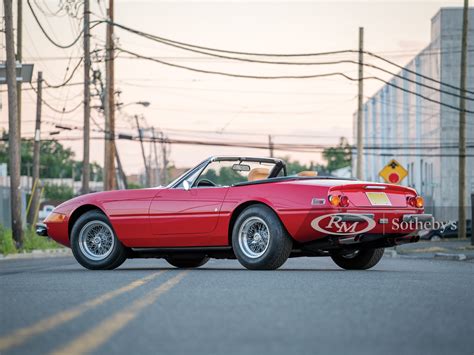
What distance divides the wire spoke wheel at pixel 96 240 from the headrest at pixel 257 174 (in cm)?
204

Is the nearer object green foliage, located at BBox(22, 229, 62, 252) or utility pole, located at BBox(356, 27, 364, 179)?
green foliage, located at BBox(22, 229, 62, 252)

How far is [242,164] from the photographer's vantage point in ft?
46.5

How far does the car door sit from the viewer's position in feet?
42.4

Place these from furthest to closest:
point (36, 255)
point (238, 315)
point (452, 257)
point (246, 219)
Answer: point (36, 255) < point (452, 257) < point (246, 219) < point (238, 315)

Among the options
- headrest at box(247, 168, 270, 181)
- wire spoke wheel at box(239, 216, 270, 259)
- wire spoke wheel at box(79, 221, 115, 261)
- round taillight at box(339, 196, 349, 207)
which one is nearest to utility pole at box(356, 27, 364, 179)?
headrest at box(247, 168, 270, 181)

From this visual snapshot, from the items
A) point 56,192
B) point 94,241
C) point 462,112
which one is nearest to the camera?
point 94,241

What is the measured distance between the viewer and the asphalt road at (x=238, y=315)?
5891mm

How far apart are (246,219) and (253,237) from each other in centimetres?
24

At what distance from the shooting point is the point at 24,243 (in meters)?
29.1

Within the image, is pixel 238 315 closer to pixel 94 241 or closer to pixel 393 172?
pixel 94 241

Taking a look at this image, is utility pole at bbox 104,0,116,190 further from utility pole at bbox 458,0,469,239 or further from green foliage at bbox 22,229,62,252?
utility pole at bbox 458,0,469,239

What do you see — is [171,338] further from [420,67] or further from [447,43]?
[420,67]

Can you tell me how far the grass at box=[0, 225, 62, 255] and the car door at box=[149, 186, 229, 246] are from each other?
14.3 meters

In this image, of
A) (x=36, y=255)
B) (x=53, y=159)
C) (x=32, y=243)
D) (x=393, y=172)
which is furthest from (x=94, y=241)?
(x=53, y=159)
